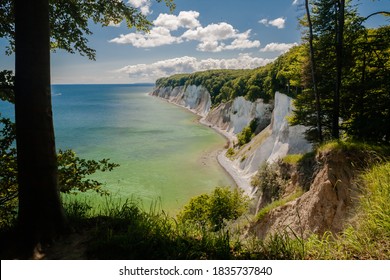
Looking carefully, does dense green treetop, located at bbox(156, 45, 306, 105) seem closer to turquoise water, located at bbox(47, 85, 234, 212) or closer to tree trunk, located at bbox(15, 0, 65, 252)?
turquoise water, located at bbox(47, 85, 234, 212)

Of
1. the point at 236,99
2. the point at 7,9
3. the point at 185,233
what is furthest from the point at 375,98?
the point at 236,99

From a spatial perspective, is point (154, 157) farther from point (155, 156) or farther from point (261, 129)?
point (261, 129)

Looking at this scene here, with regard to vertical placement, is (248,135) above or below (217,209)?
above

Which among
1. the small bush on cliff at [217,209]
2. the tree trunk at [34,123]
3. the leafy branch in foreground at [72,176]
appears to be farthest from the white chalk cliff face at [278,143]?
the tree trunk at [34,123]

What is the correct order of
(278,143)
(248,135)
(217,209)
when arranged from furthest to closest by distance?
(248,135) → (278,143) → (217,209)

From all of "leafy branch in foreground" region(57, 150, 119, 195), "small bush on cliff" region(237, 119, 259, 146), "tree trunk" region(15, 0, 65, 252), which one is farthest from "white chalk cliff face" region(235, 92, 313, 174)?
"tree trunk" region(15, 0, 65, 252)

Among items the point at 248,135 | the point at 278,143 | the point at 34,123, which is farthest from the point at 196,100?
the point at 34,123
